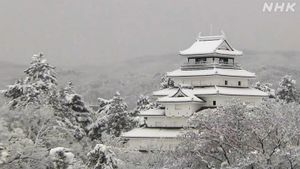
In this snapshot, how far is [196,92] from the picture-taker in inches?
2227

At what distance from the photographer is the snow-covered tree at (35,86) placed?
54.2 m

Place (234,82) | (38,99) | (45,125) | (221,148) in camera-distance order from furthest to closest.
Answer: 1. (234,82)
2. (38,99)
3. (45,125)
4. (221,148)

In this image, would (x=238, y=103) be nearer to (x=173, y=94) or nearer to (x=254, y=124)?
(x=254, y=124)

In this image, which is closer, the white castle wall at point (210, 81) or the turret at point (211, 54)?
the white castle wall at point (210, 81)

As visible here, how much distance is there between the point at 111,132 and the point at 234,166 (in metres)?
31.1

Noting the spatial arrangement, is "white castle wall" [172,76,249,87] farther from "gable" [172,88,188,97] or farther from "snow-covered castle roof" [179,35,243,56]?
"gable" [172,88,188,97]

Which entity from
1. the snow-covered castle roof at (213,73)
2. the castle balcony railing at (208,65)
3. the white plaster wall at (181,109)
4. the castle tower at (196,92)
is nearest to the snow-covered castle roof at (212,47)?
the castle tower at (196,92)

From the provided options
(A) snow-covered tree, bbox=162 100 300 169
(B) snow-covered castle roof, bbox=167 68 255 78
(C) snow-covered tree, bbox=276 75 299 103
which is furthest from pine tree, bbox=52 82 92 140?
(C) snow-covered tree, bbox=276 75 299 103

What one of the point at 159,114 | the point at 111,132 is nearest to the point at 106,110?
the point at 111,132

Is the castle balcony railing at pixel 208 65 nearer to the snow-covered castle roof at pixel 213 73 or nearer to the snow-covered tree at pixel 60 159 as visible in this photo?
the snow-covered castle roof at pixel 213 73

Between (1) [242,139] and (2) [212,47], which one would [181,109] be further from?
(1) [242,139]

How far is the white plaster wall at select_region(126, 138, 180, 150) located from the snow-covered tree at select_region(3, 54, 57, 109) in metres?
8.45

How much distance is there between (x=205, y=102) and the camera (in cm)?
5622

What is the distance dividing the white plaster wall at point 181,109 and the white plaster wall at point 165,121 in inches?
19.9
